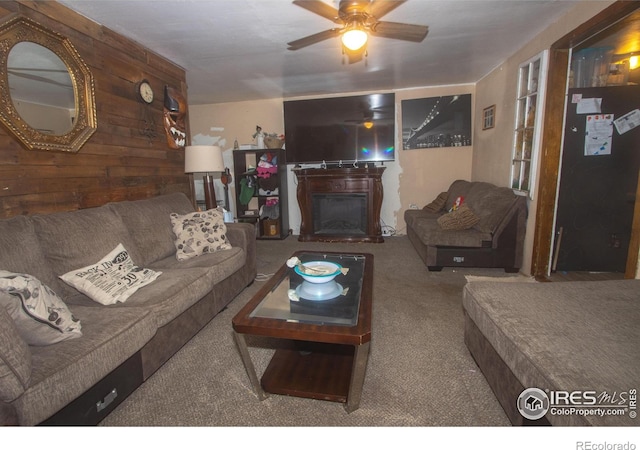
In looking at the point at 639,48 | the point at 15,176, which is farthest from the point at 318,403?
the point at 639,48

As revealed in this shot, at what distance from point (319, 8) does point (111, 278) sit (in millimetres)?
1995

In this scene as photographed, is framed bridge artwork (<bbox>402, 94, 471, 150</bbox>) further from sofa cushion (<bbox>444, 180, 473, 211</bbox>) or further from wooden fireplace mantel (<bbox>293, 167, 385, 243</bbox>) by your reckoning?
wooden fireplace mantel (<bbox>293, 167, 385, 243</bbox>)

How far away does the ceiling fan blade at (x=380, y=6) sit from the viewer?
1825 mm

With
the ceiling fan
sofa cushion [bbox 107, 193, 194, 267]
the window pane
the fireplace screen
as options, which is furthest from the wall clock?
the window pane

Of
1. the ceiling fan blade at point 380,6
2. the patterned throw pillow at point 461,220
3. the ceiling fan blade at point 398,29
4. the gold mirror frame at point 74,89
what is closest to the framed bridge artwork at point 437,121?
the patterned throw pillow at point 461,220

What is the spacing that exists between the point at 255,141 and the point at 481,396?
4555 millimetres

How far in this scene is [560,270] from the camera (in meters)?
3.10

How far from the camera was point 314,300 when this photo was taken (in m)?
1.68

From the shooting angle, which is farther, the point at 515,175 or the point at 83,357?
the point at 515,175

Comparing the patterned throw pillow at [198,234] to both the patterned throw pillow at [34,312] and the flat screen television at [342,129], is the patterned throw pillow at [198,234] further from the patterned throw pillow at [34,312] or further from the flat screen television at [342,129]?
the flat screen television at [342,129]

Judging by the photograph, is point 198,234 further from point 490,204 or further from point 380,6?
point 490,204

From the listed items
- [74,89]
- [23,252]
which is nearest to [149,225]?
[23,252]

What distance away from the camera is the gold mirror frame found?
1746 mm
